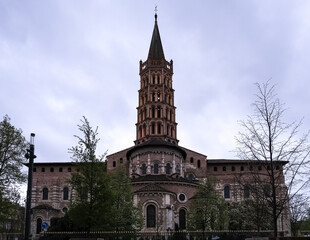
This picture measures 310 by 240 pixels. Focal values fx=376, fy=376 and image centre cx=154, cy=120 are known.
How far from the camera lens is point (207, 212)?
3991 cm

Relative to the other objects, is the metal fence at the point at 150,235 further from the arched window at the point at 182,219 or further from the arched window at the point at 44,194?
the arched window at the point at 44,194

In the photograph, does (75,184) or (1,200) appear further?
Result: (1,200)

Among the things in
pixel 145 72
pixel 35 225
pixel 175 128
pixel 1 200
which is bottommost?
pixel 35 225

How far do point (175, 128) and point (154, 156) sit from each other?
17038 millimetres

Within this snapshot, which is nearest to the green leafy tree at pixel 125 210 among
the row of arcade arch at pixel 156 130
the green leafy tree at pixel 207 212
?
the green leafy tree at pixel 207 212

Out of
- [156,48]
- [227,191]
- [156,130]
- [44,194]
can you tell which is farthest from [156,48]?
[44,194]

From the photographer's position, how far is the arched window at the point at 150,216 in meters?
45.9

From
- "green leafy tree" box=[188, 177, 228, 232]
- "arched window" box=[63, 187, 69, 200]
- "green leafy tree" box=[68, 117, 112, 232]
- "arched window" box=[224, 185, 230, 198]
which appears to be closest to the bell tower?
"arched window" box=[224, 185, 230, 198]

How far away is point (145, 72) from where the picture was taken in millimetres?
77125

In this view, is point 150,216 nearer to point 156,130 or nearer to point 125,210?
point 125,210

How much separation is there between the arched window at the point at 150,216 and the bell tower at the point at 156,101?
24565mm

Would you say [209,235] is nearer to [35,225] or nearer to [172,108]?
[35,225]

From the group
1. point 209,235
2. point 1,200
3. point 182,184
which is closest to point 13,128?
point 1,200

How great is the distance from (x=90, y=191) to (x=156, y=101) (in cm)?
4936
